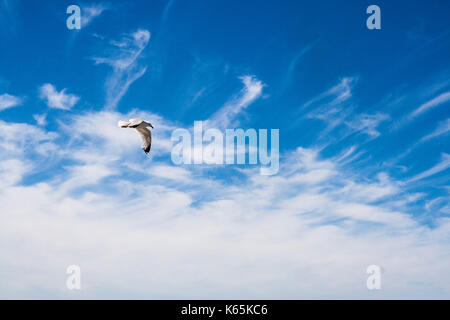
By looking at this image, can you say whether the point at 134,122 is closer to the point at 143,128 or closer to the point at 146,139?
the point at 143,128

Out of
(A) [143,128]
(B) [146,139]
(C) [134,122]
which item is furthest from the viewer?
(B) [146,139]

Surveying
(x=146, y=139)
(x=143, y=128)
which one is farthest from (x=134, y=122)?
(x=146, y=139)

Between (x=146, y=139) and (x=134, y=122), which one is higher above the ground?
(x=134, y=122)

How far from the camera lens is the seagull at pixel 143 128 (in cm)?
4344

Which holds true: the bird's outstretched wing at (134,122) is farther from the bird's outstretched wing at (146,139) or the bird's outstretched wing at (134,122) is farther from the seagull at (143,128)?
the bird's outstretched wing at (146,139)

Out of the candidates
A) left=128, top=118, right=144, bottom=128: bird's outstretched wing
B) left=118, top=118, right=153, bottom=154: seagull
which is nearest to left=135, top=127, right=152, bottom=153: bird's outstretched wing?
left=118, top=118, right=153, bottom=154: seagull

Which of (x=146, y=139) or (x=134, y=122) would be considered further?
(x=146, y=139)

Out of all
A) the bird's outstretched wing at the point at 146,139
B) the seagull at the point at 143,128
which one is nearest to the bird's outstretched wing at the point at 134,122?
the seagull at the point at 143,128

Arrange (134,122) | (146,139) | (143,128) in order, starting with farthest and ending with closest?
(146,139), (143,128), (134,122)

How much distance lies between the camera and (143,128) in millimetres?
44906

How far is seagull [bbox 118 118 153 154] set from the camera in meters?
43.4
